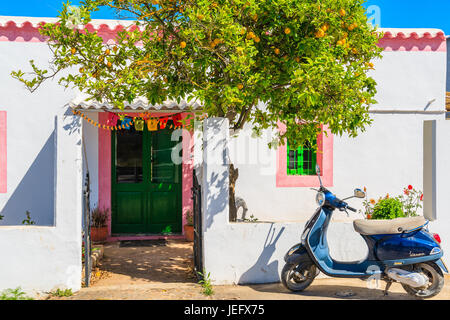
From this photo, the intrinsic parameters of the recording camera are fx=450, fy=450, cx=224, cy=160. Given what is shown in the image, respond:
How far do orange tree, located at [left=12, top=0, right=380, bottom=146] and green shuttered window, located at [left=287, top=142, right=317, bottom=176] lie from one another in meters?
3.28

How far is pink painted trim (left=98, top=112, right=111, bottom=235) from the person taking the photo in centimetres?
902

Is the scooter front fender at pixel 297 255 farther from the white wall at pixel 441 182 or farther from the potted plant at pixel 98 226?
the potted plant at pixel 98 226

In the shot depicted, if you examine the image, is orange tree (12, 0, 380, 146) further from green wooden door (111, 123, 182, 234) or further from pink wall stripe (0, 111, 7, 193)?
green wooden door (111, 123, 182, 234)

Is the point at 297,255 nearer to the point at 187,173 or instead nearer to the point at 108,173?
the point at 187,173

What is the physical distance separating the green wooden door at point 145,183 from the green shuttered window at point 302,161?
231 centimetres

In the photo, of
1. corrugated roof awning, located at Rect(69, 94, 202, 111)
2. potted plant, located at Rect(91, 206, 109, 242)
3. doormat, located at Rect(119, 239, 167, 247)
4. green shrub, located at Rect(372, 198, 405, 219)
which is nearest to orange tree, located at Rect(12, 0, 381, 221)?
corrugated roof awning, located at Rect(69, 94, 202, 111)

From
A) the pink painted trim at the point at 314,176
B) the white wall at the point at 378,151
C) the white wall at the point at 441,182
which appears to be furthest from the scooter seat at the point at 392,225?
the pink painted trim at the point at 314,176

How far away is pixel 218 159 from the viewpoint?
6.10 m

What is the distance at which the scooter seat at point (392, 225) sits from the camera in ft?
17.2

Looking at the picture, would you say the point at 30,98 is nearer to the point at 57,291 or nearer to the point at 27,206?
the point at 27,206

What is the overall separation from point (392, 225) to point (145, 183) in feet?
17.8

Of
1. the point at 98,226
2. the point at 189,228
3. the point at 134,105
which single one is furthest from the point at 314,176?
the point at 98,226

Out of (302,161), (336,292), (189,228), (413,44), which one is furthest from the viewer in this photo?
(302,161)

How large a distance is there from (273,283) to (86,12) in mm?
4142
